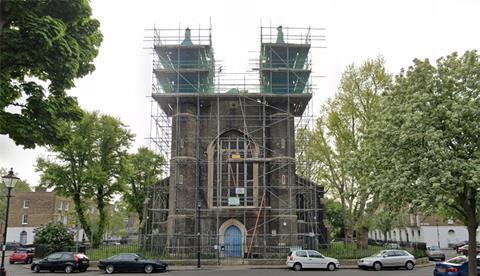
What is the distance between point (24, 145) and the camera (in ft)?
35.7

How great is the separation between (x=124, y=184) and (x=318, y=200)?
1911 cm

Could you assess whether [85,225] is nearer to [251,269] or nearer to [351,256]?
[251,269]

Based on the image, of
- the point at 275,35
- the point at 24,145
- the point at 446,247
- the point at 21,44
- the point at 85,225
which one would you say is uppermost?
the point at 275,35

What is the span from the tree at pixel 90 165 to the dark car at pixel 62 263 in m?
11.6

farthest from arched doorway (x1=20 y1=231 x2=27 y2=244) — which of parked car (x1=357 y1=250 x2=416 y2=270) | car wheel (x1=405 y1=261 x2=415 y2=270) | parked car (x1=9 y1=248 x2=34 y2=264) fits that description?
car wheel (x1=405 y1=261 x2=415 y2=270)

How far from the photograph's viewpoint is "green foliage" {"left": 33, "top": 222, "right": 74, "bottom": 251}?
31.9 metres

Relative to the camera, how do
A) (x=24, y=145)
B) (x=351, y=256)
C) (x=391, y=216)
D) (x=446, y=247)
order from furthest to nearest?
(x=446, y=247)
(x=351, y=256)
(x=391, y=216)
(x=24, y=145)

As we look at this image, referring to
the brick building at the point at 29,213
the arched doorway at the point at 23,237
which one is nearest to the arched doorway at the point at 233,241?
the brick building at the point at 29,213

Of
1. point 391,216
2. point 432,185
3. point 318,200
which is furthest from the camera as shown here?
point 318,200

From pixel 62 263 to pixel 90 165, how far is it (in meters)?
13.8

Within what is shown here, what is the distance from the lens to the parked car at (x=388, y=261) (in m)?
25.4

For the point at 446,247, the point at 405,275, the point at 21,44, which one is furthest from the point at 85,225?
the point at 446,247

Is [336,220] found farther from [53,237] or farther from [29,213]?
[53,237]

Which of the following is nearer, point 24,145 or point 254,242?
point 24,145
